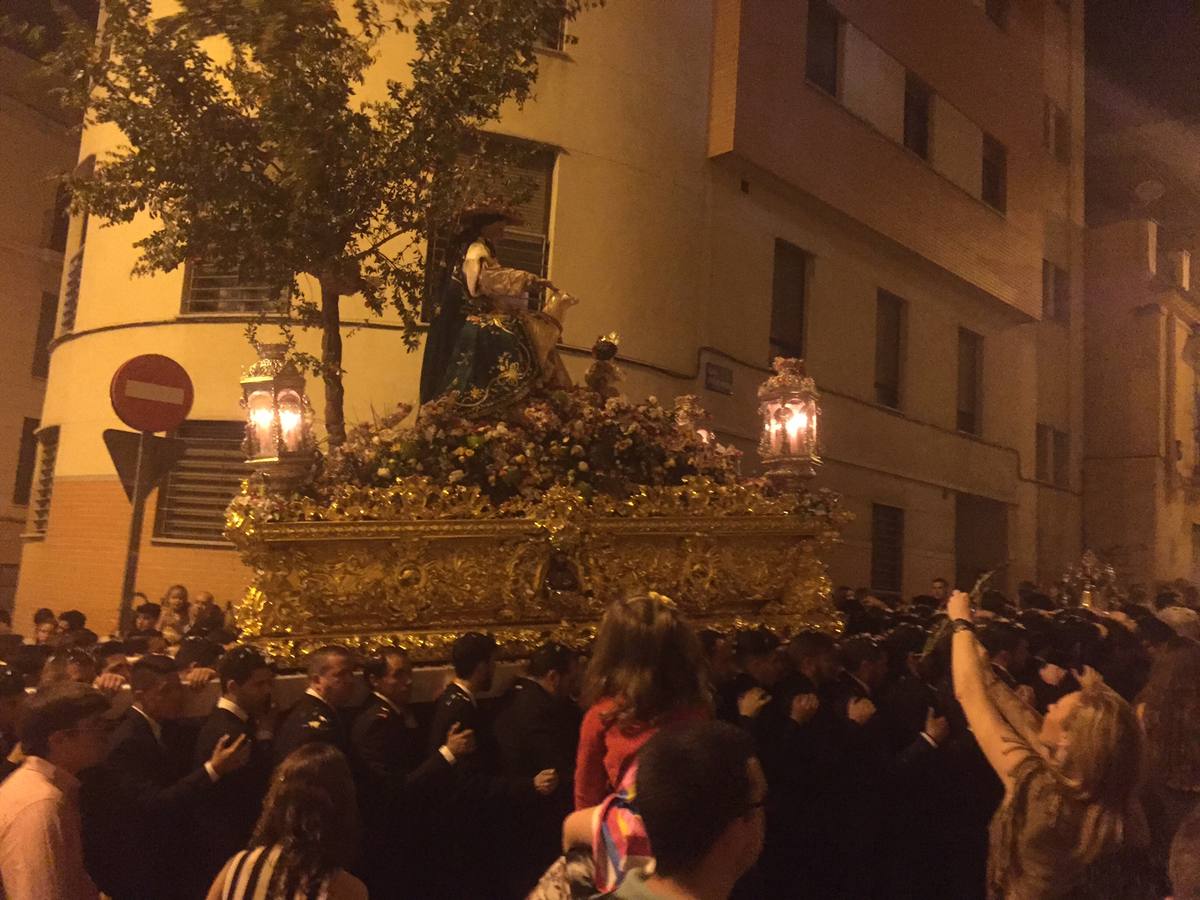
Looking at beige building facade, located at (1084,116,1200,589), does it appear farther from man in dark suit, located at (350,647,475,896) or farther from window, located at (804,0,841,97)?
man in dark suit, located at (350,647,475,896)

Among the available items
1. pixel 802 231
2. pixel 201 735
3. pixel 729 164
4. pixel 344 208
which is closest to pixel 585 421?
pixel 344 208

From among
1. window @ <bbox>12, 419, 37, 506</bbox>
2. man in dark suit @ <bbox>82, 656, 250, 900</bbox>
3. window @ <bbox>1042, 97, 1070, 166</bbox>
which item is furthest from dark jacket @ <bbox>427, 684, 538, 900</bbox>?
window @ <bbox>1042, 97, 1070, 166</bbox>

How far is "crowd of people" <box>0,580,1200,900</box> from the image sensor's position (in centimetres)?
240

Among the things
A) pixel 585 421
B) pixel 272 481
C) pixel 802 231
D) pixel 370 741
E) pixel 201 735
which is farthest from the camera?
pixel 802 231

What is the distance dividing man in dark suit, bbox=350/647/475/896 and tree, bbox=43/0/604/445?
265 centimetres

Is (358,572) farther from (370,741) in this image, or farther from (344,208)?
(344,208)

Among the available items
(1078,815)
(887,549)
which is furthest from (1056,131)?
(1078,815)

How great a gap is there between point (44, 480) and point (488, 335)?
7.94 metres

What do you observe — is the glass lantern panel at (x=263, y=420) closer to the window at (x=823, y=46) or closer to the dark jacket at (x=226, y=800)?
the dark jacket at (x=226, y=800)

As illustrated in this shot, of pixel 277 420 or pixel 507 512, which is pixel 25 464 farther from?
pixel 507 512

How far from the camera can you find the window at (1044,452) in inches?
751

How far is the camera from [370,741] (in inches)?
161

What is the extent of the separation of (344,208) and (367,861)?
14.0ft

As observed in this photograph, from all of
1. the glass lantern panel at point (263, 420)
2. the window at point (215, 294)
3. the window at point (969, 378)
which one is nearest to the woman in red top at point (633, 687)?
the glass lantern panel at point (263, 420)
